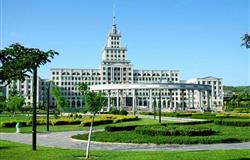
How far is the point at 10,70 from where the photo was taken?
11656 mm

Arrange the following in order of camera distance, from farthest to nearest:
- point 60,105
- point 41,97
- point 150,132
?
point 41,97
point 60,105
point 150,132

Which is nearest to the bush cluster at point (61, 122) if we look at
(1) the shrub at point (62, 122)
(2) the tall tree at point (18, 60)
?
(1) the shrub at point (62, 122)

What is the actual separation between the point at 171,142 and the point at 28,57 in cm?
790

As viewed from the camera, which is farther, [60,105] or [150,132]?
[60,105]

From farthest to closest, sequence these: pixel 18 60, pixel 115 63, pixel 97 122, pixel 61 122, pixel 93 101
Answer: pixel 115 63 → pixel 61 122 → pixel 97 122 → pixel 93 101 → pixel 18 60

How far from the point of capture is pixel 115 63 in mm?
126688

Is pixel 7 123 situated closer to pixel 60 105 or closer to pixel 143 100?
pixel 60 105

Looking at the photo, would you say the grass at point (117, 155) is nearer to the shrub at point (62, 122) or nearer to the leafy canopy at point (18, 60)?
the leafy canopy at point (18, 60)

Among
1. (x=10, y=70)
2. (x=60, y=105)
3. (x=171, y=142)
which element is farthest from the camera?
(x=60, y=105)

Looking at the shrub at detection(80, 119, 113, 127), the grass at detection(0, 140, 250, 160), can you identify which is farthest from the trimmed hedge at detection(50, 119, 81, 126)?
the grass at detection(0, 140, 250, 160)

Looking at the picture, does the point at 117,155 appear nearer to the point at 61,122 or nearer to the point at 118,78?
the point at 61,122

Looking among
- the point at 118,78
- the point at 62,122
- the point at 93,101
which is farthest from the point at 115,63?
the point at 93,101

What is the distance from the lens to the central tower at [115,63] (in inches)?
4975

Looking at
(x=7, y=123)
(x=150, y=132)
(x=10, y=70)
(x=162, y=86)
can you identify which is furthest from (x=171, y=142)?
(x=162, y=86)
